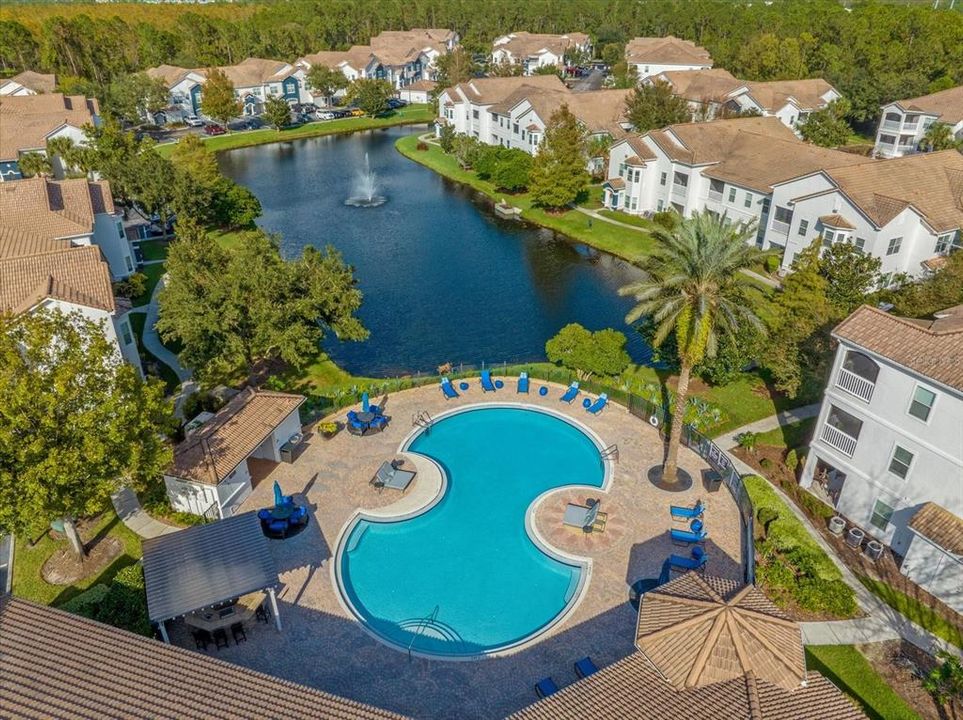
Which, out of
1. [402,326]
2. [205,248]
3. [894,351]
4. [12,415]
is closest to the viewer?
[12,415]

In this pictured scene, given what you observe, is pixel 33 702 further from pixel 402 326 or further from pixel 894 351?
pixel 402 326

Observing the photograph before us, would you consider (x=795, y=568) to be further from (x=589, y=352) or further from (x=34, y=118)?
(x=34, y=118)

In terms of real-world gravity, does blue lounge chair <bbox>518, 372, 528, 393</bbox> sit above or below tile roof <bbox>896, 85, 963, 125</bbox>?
below

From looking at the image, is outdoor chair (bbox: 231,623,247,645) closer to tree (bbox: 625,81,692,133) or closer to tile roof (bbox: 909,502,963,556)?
tile roof (bbox: 909,502,963,556)

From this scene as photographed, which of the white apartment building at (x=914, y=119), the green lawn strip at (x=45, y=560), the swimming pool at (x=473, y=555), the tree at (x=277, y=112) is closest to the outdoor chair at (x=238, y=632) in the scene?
the swimming pool at (x=473, y=555)

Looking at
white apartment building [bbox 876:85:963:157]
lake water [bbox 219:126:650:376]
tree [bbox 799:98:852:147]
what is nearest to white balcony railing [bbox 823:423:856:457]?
lake water [bbox 219:126:650:376]

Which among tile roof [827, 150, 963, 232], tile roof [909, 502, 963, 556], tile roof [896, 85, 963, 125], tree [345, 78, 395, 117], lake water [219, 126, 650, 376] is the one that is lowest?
lake water [219, 126, 650, 376]

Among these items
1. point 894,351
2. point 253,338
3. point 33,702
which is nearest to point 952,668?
point 894,351
